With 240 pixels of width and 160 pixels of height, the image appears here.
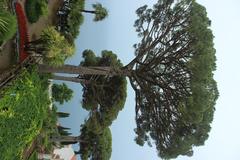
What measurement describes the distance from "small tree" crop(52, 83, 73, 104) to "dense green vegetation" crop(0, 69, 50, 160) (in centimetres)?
487

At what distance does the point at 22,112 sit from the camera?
2050cm

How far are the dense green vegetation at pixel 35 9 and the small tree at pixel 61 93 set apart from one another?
257 inches

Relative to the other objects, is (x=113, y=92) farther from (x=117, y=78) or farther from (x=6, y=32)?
(x=6, y=32)

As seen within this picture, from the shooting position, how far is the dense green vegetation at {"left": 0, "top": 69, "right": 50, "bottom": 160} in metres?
19.1

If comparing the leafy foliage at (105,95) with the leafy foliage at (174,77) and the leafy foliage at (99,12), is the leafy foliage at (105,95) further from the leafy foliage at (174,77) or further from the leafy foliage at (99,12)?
the leafy foliage at (99,12)

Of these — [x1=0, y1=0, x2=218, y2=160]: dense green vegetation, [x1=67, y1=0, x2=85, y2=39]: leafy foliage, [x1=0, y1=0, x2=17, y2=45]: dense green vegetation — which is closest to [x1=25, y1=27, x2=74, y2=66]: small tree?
[x1=0, y1=0, x2=218, y2=160]: dense green vegetation

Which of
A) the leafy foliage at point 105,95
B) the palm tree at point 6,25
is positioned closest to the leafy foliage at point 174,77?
the leafy foliage at point 105,95

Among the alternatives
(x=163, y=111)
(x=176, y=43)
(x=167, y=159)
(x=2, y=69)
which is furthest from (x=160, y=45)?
(x=2, y=69)

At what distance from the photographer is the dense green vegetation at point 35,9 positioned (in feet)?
70.4

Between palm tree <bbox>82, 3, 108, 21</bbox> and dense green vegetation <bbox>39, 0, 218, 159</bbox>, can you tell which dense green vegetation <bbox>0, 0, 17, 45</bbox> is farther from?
palm tree <bbox>82, 3, 108, 21</bbox>

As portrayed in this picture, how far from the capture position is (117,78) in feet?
98.3

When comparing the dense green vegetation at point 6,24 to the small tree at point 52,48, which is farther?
the small tree at point 52,48

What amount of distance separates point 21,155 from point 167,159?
29.3ft

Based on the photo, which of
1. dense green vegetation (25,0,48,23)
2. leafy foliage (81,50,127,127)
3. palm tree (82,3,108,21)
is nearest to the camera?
dense green vegetation (25,0,48,23)
